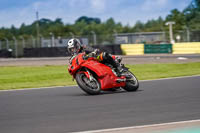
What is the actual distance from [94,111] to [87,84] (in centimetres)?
233

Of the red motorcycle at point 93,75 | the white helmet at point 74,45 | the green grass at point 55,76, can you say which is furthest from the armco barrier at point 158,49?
the white helmet at point 74,45

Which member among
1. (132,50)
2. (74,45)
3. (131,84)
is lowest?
(131,84)

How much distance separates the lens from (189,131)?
4.65m

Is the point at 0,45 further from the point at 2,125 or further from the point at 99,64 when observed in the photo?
the point at 2,125

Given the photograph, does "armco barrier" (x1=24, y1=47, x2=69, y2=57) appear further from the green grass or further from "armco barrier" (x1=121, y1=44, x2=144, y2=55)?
the green grass

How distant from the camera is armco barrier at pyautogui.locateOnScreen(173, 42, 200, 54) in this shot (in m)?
32.8

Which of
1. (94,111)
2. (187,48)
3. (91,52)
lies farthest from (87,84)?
(187,48)

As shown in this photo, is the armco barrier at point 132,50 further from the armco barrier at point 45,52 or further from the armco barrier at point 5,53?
the armco barrier at point 5,53

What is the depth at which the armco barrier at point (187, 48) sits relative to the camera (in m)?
32.8

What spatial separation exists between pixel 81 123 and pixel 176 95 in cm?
334

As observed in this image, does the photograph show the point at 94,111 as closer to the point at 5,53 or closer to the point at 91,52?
the point at 91,52

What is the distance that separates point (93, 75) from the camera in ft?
29.9

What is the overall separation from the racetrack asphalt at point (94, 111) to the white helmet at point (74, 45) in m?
1.17

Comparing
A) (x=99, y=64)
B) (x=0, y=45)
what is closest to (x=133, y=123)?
(x=99, y=64)
